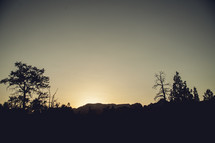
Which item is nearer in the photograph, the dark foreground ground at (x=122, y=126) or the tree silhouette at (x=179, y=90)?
the dark foreground ground at (x=122, y=126)

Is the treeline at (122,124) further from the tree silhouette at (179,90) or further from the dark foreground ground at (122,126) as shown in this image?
the tree silhouette at (179,90)

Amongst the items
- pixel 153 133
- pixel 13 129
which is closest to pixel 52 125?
pixel 13 129

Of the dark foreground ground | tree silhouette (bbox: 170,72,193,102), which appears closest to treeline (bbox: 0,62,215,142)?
the dark foreground ground

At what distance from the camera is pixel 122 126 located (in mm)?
11242

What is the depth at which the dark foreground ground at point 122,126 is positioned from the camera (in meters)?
9.52

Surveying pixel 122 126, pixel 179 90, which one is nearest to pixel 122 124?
pixel 122 126

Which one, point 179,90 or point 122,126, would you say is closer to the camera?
point 122,126

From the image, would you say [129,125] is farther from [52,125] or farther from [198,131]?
[52,125]

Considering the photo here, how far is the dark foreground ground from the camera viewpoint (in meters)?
9.52

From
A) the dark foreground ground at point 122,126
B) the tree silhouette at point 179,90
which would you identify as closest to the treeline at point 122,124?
the dark foreground ground at point 122,126

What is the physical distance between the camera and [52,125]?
11867 millimetres

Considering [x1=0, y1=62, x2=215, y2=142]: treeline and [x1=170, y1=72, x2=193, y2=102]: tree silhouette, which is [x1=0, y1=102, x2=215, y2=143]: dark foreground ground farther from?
[x1=170, y1=72, x2=193, y2=102]: tree silhouette

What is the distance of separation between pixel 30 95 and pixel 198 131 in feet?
84.7

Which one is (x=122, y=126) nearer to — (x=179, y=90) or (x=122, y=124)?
(x=122, y=124)
